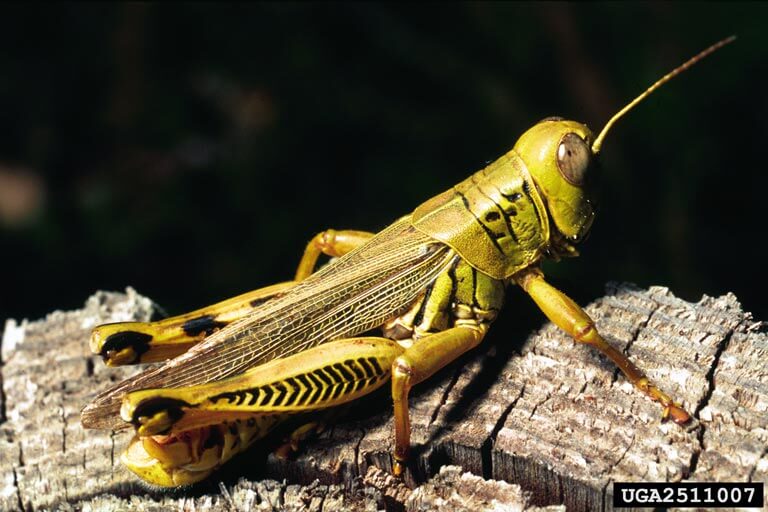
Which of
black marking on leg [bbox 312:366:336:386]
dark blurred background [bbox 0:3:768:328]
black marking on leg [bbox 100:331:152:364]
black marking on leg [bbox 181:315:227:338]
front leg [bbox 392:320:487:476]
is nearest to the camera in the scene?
front leg [bbox 392:320:487:476]

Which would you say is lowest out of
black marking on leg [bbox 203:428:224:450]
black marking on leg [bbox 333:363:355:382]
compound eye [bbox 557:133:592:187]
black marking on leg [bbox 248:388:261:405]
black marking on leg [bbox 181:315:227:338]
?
black marking on leg [bbox 203:428:224:450]

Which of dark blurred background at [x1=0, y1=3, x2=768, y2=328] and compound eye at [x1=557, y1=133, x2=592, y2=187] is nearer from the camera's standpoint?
compound eye at [x1=557, y1=133, x2=592, y2=187]

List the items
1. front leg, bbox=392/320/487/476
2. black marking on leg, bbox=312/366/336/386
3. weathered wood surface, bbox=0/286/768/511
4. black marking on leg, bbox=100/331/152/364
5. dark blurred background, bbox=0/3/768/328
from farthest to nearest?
dark blurred background, bbox=0/3/768/328 → black marking on leg, bbox=100/331/152/364 → black marking on leg, bbox=312/366/336/386 → front leg, bbox=392/320/487/476 → weathered wood surface, bbox=0/286/768/511

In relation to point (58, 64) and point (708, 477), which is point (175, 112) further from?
point (708, 477)

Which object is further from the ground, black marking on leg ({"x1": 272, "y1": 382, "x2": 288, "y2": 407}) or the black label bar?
black marking on leg ({"x1": 272, "y1": 382, "x2": 288, "y2": 407})

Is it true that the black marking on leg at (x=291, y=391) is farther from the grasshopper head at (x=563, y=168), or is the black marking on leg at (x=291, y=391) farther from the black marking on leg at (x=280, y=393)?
the grasshopper head at (x=563, y=168)

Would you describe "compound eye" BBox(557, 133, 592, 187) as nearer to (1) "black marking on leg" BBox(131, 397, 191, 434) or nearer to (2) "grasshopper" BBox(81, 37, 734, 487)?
(2) "grasshopper" BBox(81, 37, 734, 487)

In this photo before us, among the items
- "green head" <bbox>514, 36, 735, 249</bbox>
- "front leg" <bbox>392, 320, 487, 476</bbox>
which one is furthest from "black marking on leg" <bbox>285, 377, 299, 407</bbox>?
"green head" <bbox>514, 36, 735, 249</bbox>

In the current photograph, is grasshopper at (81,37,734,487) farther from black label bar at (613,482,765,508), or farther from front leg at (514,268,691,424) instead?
black label bar at (613,482,765,508)

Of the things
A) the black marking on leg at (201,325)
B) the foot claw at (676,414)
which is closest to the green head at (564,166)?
the foot claw at (676,414)
